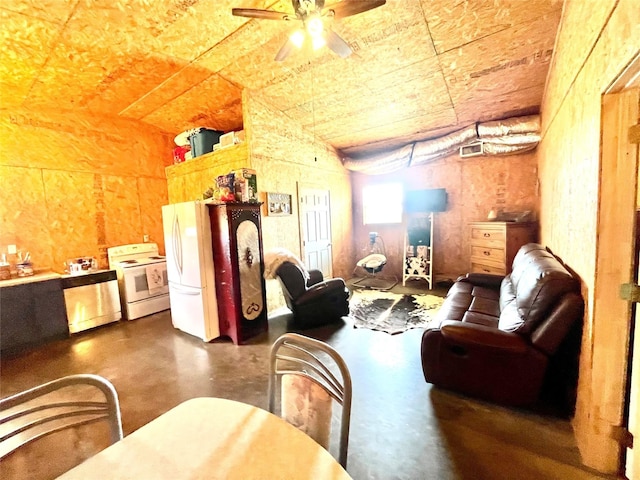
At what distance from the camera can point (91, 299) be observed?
3.79 metres

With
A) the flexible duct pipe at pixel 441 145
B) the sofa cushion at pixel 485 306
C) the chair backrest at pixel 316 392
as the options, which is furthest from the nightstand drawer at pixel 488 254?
the chair backrest at pixel 316 392

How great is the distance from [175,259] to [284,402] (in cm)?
290

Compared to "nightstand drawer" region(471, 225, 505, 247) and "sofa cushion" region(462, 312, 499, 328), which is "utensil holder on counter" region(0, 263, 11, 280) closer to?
"sofa cushion" region(462, 312, 499, 328)

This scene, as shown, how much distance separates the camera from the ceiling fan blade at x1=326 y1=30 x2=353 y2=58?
209cm

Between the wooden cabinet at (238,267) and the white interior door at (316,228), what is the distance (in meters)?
1.37

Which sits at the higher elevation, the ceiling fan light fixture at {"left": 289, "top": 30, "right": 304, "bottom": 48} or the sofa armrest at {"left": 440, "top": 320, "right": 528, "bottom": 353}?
the ceiling fan light fixture at {"left": 289, "top": 30, "right": 304, "bottom": 48}

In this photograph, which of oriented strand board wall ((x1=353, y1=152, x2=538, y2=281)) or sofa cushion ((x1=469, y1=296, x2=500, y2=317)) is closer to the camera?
sofa cushion ((x1=469, y1=296, x2=500, y2=317))

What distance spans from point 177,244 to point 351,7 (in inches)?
120

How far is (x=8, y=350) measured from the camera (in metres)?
3.20

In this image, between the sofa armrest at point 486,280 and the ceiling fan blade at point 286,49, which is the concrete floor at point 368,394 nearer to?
the sofa armrest at point 486,280

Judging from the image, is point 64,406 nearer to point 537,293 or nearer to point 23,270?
point 537,293

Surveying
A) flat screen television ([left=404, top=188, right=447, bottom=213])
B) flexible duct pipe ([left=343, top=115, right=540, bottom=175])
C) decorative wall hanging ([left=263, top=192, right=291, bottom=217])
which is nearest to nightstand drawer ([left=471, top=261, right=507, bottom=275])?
flat screen television ([left=404, top=188, right=447, bottom=213])

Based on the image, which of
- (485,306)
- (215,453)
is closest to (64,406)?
(215,453)

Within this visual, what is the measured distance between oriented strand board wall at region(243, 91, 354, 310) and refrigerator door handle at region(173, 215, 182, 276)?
1.10 metres
